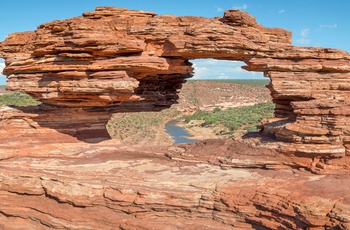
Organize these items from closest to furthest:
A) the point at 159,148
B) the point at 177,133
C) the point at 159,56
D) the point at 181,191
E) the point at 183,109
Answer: the point at 181,191 → the point at 159,56 → the point at 159,148 → the point at 177,133 → the point at 183,109

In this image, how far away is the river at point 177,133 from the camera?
172 ft

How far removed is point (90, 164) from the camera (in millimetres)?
17656

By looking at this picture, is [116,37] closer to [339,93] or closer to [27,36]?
[27,36]

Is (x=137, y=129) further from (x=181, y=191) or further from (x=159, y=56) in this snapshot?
(x=181, y=191)

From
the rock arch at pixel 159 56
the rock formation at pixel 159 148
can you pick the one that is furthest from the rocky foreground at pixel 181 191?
the rock arch at pixel 159 56

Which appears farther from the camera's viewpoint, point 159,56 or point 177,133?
point 177,133

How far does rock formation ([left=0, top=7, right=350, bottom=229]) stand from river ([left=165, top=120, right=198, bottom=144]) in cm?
3132

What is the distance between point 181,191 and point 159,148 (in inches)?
193

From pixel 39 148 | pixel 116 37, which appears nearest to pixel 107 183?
pixel 39 148

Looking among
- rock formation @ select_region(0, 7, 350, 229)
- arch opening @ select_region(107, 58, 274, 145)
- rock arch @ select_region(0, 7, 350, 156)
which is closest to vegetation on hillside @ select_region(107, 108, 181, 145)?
arch opening @ select_region(107, 58, 274, 145)

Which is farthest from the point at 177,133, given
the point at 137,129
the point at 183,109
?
the point at 183,109

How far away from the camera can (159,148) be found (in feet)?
63.9

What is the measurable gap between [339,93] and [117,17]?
11.1 metres

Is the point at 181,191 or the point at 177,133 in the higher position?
the point at 177,133
